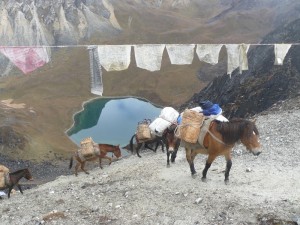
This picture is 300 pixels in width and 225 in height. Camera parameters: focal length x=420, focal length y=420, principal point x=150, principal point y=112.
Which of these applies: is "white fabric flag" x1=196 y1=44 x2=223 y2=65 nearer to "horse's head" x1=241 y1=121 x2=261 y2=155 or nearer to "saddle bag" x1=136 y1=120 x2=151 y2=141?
"saddle bag" x1=136 y1=120 x2=151 y2=141

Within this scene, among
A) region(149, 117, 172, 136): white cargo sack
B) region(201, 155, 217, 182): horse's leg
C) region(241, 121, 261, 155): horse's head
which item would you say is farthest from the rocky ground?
region(241, 121, 261, 155): horse's head

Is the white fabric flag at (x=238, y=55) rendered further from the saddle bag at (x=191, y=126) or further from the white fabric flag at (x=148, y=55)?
the saddle bag at (x=191, y=126)

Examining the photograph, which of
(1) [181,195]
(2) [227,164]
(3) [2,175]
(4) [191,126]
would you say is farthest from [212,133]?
(3) [2,175]

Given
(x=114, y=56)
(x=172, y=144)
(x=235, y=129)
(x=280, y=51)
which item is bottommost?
(x=172, y=144)

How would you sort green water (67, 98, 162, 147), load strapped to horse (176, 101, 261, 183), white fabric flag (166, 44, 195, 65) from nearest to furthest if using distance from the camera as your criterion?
load strapped to horse (176, 101, 261, 183)
white fabric flag (166, 44, 195, 65)
green water (67, 98, 162, 147)

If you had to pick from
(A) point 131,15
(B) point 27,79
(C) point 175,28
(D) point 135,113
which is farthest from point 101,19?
(D) point 135,113

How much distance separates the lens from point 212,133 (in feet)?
37.3

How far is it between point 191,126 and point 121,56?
851cm

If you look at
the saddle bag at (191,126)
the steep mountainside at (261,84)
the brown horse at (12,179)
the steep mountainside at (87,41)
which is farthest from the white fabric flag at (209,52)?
the steep mountainside at (87,41)

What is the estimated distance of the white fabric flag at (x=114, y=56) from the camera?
18973 millimetres

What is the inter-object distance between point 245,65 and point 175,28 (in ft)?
215

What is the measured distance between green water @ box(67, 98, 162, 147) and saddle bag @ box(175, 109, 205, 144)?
27.1 meters

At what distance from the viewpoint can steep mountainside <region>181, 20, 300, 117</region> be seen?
86.0 ft

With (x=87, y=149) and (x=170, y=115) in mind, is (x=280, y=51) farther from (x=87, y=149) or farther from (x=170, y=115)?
(x=87, y=149)
